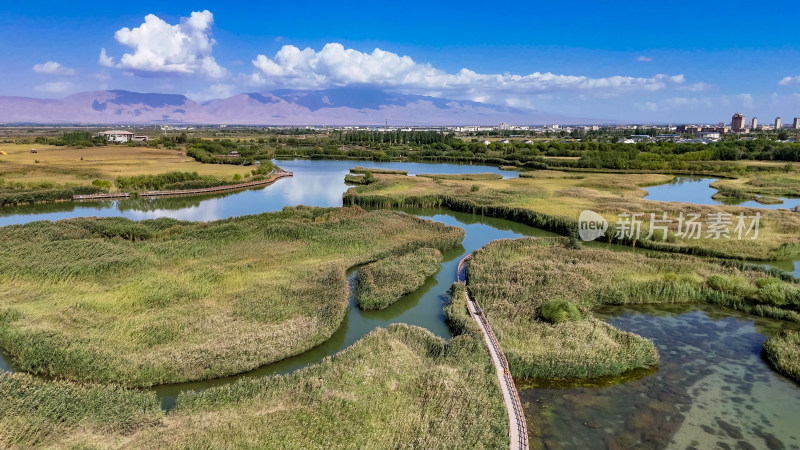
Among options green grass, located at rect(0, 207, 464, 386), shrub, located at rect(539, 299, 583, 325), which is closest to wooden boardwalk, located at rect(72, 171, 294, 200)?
green grass, located at rect(0, 207, 464, 386)

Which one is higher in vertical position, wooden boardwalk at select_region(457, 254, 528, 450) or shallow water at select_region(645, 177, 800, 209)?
shallow water at select_region(645, 177, 800, 209)

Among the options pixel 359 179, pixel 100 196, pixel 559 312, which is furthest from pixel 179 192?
pixel 559 312

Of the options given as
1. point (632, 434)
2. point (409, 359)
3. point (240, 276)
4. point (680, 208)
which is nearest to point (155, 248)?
point (240, 276)

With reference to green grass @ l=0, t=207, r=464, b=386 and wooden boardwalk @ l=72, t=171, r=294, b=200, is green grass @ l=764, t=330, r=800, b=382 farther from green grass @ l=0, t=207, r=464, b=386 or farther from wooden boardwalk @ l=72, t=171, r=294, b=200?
wooden boardwalk @ l=72, t=171, r=294, b=200

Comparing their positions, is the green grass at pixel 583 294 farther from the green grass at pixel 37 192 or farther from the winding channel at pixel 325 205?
the green grass at pixel 37 192

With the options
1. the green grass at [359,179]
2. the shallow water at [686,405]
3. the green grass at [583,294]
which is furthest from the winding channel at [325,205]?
the green grass at [583,294]

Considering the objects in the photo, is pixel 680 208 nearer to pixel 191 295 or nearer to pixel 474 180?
pixel 474 180
